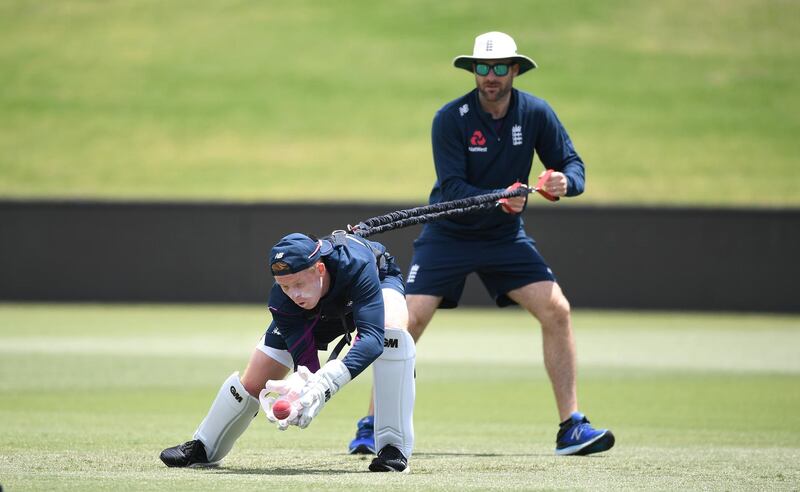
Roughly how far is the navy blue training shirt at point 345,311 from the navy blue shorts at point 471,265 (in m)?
1.55

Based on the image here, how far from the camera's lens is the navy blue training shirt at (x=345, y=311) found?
21.3 ft

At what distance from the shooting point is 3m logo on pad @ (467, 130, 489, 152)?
827 centimetres

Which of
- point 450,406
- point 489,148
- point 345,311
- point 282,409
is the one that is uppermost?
point 489,148

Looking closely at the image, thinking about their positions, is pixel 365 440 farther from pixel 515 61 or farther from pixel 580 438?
pixel 515 61

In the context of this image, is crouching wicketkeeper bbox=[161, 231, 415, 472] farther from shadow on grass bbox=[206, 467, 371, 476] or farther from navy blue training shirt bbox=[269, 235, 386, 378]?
shadow on grass bbox=[206, 467, 371, 476]

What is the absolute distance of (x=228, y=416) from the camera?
7000 mm

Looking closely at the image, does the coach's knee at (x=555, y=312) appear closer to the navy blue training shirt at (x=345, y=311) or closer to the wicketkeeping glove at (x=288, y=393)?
the navy blue training shirt at (x=345, y=311)

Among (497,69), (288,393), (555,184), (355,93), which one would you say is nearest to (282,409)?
(288,393)

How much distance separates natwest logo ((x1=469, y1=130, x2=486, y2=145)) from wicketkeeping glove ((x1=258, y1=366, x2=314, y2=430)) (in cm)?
255

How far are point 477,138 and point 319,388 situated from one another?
2623mm

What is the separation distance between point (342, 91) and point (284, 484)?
106 ft

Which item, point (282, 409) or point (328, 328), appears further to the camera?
point (328, 328)

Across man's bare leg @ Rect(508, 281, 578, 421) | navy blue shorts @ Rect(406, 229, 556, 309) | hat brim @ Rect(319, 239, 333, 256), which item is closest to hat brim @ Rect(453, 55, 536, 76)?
navy blue shorts @ Rect(406, 229, 556, 309)

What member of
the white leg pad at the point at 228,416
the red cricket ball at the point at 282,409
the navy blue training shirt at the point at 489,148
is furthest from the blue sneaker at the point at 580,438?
the red cricket ball at the point at 282,409
